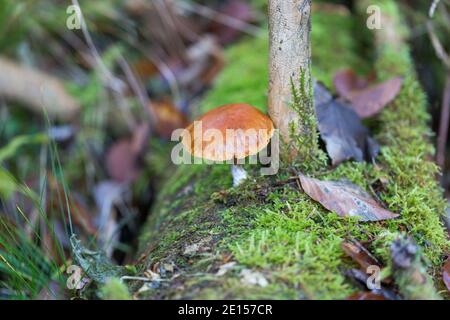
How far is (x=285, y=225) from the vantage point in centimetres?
181

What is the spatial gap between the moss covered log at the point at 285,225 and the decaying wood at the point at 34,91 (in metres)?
1.34

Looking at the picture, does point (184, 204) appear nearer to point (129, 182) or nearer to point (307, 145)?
point (307, 145)

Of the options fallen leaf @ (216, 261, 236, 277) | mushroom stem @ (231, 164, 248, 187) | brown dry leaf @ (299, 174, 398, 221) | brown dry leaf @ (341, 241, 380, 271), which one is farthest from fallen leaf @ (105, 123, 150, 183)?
brown dry leaf @ (341, 241, 380, 271)

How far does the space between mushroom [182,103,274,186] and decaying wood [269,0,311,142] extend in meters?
0.12

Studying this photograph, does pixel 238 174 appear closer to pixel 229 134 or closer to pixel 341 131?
pixel 229 134

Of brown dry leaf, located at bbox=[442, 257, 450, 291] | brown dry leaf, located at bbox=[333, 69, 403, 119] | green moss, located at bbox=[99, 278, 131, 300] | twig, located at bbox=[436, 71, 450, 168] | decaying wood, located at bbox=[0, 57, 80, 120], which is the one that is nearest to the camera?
green moss, located at bbox=[99, 278, 131, 300]

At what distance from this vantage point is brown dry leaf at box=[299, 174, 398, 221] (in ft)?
6.23

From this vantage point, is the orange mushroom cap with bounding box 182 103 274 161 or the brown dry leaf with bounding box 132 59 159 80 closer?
the orange mushroom cap with bounding box 182 103 274 161

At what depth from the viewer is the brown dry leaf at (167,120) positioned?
3.62m

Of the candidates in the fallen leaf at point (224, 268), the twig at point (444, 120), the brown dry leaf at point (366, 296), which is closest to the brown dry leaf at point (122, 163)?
the fallen leaf at point (224, 268)

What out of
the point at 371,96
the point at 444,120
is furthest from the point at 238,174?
the point at 444,120

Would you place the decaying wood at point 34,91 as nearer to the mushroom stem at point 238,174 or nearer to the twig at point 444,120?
the mushroom stem at point 238,174

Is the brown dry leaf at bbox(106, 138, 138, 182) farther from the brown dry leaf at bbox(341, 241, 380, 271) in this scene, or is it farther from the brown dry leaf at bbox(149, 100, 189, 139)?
the brown dry leaf at bbox(341, 241, 380, 271)

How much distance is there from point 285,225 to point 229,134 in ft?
1.38
